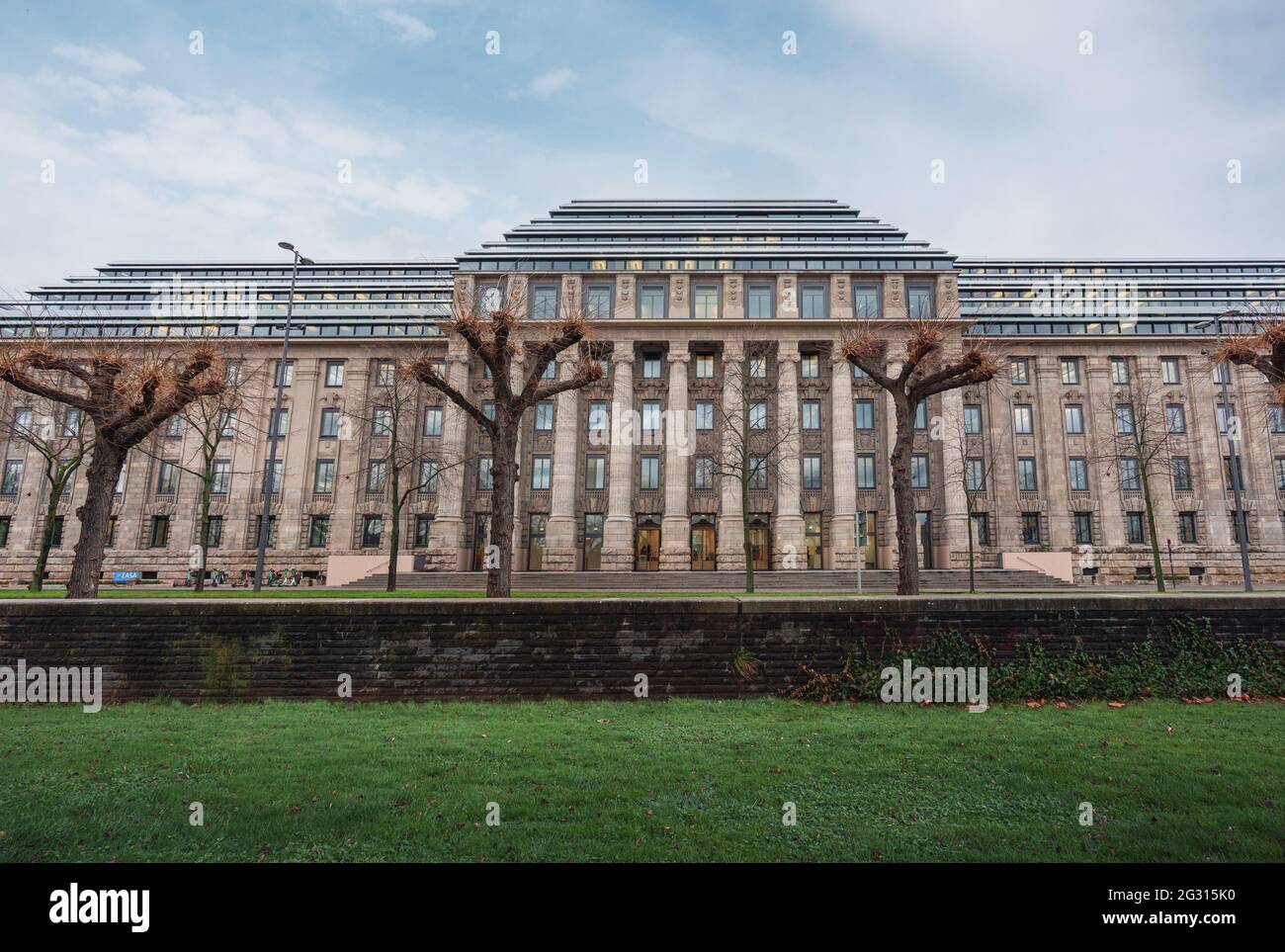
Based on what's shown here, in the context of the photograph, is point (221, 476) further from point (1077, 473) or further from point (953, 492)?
point (1077, 473)

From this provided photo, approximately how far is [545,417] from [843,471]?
20.7 metres

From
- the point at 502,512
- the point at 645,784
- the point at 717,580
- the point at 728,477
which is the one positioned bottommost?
the point at 645,784

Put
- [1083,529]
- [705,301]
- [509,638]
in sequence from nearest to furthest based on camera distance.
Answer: [509,638] < [1083,529] < [705,301]

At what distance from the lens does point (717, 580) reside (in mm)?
37656

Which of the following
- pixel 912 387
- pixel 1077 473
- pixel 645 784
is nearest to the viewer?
pixel 645 784

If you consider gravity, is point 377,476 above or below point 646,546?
above

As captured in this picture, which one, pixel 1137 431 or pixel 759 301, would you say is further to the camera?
pixel 759 301

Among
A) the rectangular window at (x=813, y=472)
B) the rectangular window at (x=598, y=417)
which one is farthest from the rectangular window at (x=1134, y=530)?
the rectangular window at (x=598, y=417)

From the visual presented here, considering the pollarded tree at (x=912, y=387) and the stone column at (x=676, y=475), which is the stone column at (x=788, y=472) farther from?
the pollarded tree at (x=912, y=387)

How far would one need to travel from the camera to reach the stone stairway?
35.7 m

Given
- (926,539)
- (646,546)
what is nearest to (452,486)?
(646,546)

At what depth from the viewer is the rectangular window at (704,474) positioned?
4478cm

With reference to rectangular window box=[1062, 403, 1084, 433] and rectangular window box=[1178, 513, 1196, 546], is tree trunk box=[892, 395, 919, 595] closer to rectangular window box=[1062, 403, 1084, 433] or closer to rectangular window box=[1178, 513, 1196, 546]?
rectangular window box=[1062, 403, 1084, 433]
